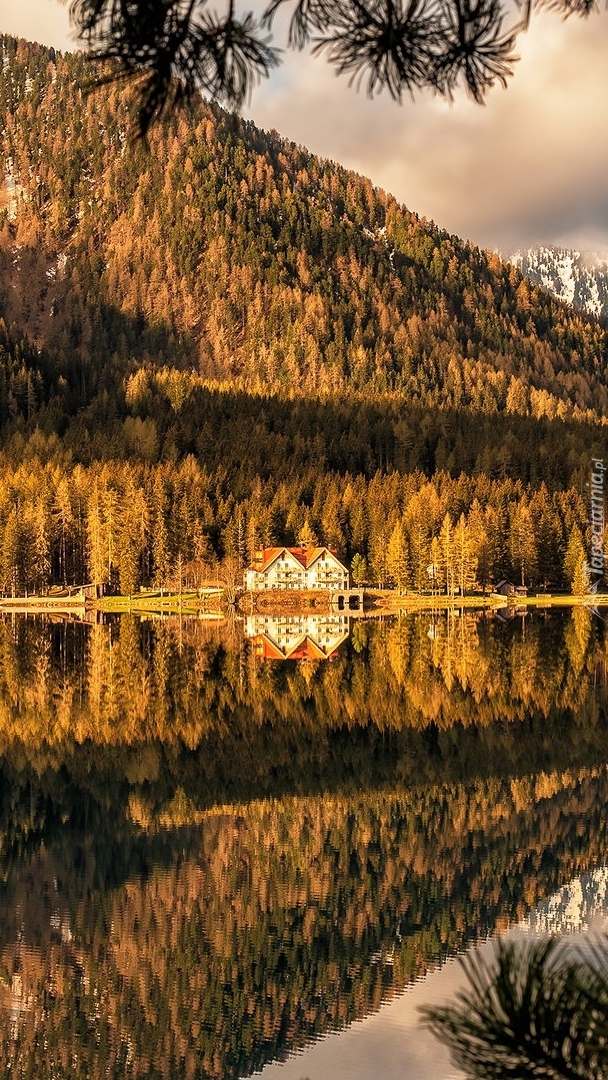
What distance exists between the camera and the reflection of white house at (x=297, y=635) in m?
87.5

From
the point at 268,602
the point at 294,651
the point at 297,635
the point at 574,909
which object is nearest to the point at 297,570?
the point at 268,602

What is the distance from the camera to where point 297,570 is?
160000 millimetres

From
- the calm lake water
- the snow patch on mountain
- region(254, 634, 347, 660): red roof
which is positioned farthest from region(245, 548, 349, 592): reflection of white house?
the snow patch on mountain

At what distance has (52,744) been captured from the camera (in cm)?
5028

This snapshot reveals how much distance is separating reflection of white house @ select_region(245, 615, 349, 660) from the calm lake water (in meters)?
18.2

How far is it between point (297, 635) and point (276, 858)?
77531mm

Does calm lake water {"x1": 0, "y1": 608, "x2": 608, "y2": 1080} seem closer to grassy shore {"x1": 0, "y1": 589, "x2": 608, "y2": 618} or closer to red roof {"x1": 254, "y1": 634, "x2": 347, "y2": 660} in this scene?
red roof {"x1": 254, "y1": 634, "x2": 347, "y2": 660}

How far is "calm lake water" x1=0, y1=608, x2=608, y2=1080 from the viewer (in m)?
23.6

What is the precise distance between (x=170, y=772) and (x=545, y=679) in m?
29.3

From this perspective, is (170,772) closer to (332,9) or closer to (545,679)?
(545,679)

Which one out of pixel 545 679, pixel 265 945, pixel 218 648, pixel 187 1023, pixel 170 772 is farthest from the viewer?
pixel 218 648

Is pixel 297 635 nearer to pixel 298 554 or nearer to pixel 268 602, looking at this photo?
pixel 268 602

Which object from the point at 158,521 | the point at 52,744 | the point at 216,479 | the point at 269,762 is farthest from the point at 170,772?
the point at 216,479

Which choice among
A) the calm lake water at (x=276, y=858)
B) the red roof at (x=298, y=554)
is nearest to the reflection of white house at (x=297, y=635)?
the red roof at (x=298, y=554)
